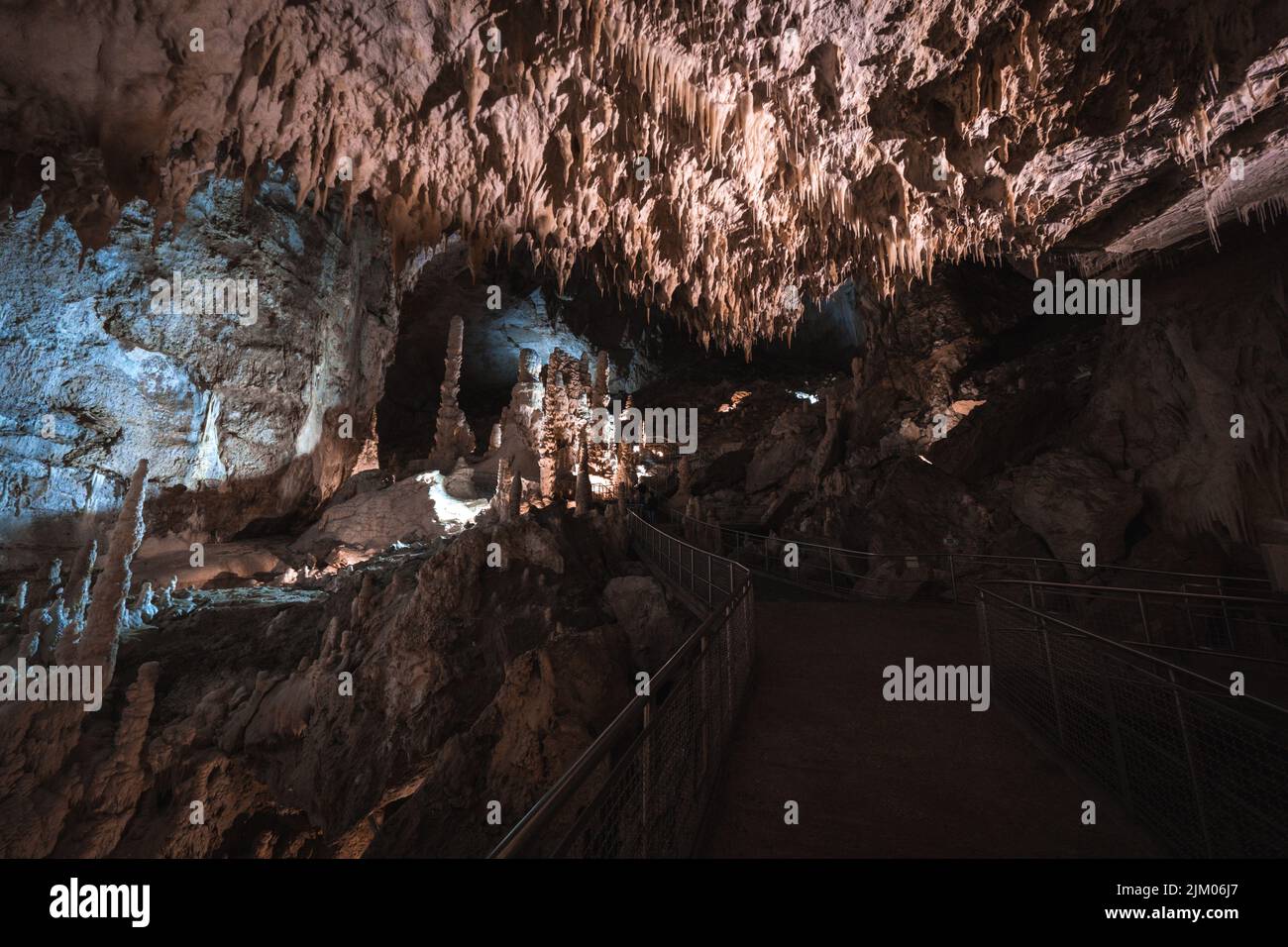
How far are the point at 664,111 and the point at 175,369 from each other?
15.6 m

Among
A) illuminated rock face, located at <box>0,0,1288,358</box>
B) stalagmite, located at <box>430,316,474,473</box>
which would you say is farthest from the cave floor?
stalagmite, located at <box>430,316,474,473</box>

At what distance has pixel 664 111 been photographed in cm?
553

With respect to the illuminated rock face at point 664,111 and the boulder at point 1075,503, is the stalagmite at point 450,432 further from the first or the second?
the boulder at point 1075,503

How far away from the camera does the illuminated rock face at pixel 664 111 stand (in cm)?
470

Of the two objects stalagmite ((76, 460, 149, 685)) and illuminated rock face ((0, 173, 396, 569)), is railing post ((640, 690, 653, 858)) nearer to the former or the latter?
stalagmite ((76, 460, 149, 685))

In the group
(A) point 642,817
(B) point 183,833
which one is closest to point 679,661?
(A) point 642,817

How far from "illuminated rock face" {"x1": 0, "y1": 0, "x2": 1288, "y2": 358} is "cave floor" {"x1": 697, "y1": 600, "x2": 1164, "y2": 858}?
584 cm

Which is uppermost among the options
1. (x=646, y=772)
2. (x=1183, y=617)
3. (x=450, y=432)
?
(x=450, y=432)

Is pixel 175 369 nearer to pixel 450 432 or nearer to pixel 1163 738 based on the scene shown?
pixel 450 432

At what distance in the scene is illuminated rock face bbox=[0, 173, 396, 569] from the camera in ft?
41.3

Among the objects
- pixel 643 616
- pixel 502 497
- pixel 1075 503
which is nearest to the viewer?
pixel 1075 503

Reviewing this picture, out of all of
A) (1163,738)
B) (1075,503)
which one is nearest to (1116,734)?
(1163,738)
